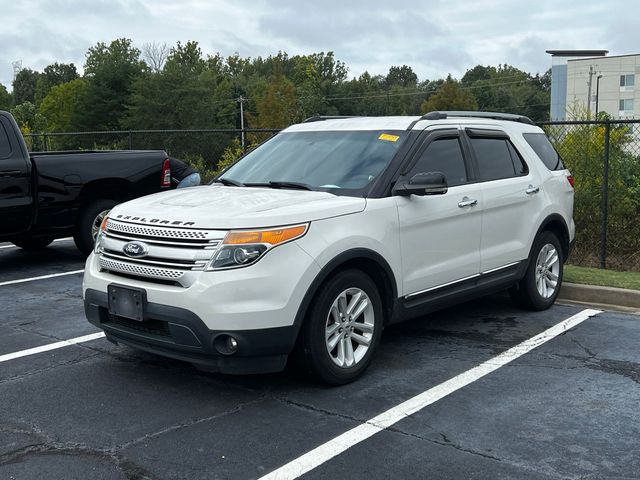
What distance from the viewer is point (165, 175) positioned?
10297 millimetres

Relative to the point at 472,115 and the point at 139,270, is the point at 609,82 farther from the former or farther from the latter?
the point at 139,270

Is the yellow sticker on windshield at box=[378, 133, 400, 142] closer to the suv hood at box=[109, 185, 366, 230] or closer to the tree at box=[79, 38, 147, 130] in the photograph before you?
the suv hood at box=[109, 185, 366, 230]

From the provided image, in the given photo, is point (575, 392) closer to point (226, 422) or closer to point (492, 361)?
point (492, 361)

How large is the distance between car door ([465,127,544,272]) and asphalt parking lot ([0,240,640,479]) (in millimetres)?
722

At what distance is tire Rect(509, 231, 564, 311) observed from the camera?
A: 6738mm

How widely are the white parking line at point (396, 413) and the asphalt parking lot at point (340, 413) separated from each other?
0.02m

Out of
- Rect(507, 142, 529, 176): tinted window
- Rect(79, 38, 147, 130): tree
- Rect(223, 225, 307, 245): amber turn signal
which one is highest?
Rect(79, 38, 147, 130): tree

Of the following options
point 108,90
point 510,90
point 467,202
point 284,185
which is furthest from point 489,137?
point 510,90

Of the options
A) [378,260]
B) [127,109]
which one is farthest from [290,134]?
[127,109]

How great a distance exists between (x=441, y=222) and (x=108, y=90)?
7942 cm

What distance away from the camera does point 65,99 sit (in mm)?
100250

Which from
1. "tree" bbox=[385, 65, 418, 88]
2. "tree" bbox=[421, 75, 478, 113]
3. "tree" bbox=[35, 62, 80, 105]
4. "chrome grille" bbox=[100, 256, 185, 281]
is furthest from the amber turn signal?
"tree" bbox=[385, 65, 418, 88]

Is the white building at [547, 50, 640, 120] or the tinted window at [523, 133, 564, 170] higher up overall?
the white building at [547, 50, 640, 120]

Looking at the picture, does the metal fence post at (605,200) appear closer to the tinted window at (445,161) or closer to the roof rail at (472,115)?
the roof rail at (472,115)
